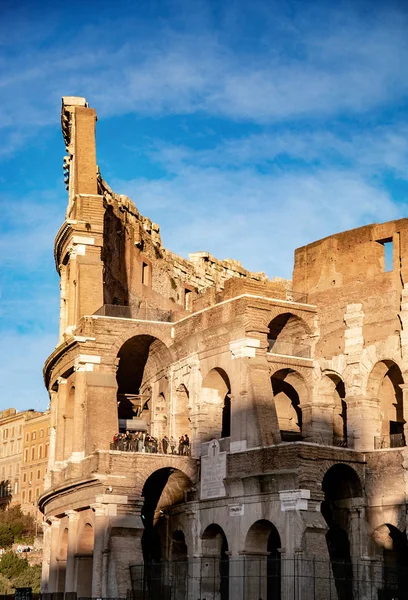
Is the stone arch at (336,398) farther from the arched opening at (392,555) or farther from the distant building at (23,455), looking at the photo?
the distant building at (23,455)

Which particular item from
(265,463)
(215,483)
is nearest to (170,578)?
(215,483)

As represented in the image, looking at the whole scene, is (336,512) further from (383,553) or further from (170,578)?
(170,578)

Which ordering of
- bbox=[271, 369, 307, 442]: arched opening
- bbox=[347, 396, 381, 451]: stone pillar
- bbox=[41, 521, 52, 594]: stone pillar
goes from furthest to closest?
bbox=[41, 521, 52, 594]: stone pillar → bbox=[271, 369, 307, 442]: arched opening → bbox=[347, 396, 381, 451]: stone pillar

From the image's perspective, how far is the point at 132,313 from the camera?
41.9m

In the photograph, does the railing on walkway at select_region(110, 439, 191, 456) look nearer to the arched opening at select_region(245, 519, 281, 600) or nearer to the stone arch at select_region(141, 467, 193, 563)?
the stone arch at select_region(141, 467, 193, 563)

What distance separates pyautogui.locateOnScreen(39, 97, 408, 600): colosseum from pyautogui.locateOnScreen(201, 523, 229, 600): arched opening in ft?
0.16

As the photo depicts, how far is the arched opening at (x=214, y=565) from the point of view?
36875 mm

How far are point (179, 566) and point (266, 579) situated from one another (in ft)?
17.1

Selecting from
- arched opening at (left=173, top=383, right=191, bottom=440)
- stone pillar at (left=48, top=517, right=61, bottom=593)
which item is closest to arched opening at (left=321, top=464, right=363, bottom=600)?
arched opening at (left=173, top=383, right=191, bottom=440)

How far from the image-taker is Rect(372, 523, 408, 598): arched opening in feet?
113

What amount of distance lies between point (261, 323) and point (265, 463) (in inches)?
194

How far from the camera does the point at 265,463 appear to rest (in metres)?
34.2

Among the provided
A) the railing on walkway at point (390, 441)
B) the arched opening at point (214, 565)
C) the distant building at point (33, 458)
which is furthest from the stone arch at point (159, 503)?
the distant building at point (33, 458)

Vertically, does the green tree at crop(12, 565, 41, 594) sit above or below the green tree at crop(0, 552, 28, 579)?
below
